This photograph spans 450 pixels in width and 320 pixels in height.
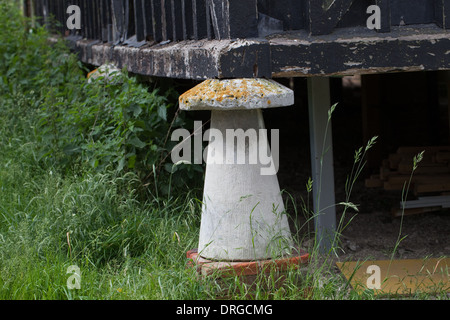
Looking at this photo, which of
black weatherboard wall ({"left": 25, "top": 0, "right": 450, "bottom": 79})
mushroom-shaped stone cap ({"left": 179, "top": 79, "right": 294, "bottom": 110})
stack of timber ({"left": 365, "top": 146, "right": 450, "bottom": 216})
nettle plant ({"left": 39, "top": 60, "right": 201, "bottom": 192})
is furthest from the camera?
stack of timber ({"left": 365, "top": 146, "right": 450, "bottom": 216})

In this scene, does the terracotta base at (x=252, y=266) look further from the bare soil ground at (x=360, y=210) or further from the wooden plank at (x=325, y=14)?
the wooden plank at (x=325, y=14)

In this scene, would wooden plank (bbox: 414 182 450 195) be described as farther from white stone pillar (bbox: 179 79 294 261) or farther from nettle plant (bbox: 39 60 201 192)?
white stone pillar (bbox: 179 79 294 261)

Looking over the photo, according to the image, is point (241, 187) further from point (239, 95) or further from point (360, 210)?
point (360, 210)

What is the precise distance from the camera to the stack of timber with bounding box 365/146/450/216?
5570 mm

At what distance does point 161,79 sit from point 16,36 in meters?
3.09

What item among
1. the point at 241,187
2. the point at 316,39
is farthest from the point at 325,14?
the point at 241,187

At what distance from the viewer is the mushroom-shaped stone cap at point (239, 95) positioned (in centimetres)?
338

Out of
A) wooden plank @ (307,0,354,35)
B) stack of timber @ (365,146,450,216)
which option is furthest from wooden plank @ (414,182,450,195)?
wooden plank @ (307,0,354,35)

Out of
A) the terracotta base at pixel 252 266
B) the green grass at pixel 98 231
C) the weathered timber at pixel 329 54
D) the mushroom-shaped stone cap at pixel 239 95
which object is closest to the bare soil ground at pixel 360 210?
the terracotta base at pixel 252 266

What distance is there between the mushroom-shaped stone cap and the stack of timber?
249cm

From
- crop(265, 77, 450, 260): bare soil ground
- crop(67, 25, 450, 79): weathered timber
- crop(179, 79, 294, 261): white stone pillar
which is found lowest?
crop(265, 77, 450, 260): bare soil ground

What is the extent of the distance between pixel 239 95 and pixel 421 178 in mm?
2898

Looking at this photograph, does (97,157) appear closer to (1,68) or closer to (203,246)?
(203,246)
